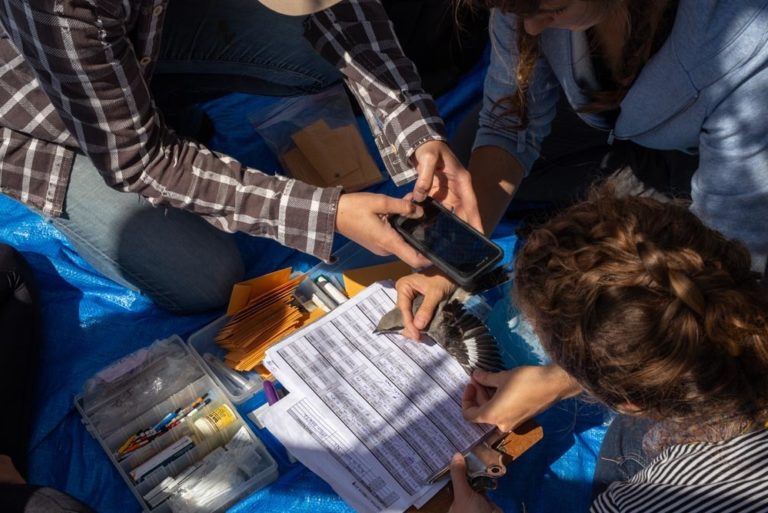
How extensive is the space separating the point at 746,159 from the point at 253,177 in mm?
900

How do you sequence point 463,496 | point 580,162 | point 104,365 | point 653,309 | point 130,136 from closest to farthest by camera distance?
1. point 653,309
2. point 463,496
3. point 130,136
4. point 104,365
5. point 580,162

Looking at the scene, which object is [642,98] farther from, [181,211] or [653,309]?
[181,211]

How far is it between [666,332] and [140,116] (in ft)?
3.21

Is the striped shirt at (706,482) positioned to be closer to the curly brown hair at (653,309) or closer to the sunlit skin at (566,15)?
the curly brown hair at (653,309)

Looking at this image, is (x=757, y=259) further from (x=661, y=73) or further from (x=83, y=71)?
(x=83, y=71)

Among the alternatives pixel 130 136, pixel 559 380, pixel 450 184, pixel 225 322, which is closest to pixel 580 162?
pixel 450 184

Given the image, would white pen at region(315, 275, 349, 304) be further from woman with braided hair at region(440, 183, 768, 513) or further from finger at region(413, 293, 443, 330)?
woman with braided hair at region(440, 183, 768, 513)

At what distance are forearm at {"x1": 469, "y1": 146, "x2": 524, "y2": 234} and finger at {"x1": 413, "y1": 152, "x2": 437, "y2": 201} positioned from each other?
204mm

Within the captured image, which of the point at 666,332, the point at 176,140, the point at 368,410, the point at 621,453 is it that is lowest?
the point at 621,453

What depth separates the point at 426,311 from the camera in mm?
1360

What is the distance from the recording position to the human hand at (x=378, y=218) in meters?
1.30

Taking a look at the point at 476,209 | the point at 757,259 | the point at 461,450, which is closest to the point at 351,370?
the point at 461,450

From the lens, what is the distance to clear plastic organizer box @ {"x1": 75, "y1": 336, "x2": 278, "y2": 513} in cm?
136

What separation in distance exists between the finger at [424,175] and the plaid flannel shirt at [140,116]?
0.08m
